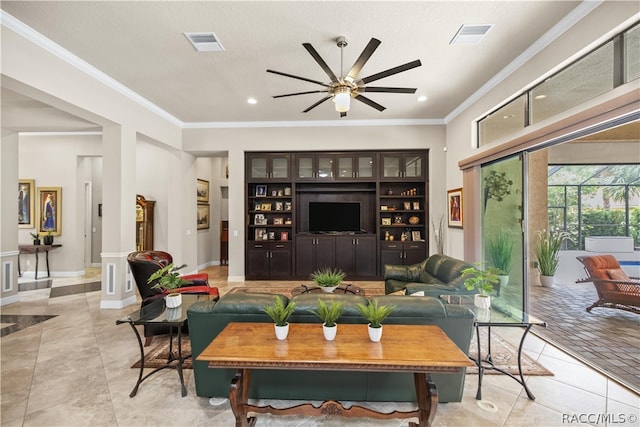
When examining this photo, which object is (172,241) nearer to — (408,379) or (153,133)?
(153,133)

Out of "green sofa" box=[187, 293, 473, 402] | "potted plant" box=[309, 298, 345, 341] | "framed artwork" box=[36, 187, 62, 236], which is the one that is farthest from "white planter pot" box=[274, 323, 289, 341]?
"framed artwork" box=[36, 187, 62, 236]

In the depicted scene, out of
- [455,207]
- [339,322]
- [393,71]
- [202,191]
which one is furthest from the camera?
[202,191]

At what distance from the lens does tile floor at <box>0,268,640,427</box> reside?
2012 mm

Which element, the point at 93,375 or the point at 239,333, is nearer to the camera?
the point at 239,333

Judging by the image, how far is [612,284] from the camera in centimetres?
322

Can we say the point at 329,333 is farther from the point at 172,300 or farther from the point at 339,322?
the point at 172,300

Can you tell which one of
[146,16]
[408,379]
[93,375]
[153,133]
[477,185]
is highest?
[146,16]

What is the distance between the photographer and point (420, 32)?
3014 mm

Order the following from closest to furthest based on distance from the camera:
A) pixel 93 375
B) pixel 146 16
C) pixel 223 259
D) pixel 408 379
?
1. pixel 408 379
2. pixel 93 375
3. pixel 146 16
4. pixel 223 259

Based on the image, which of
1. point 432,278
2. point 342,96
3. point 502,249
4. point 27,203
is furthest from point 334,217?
point 27,203

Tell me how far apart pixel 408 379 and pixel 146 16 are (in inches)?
156

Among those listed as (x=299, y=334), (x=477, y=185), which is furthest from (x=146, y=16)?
(x=477, y=185)
